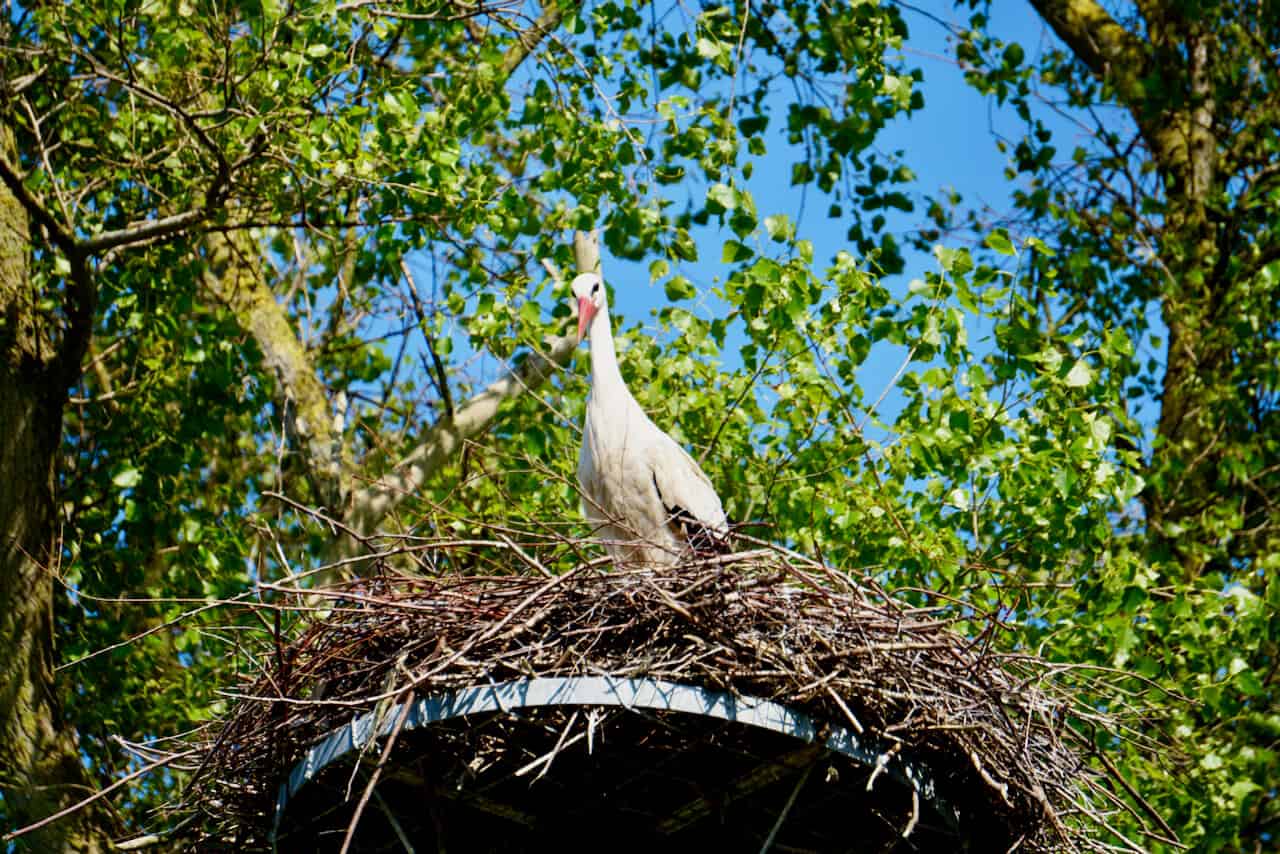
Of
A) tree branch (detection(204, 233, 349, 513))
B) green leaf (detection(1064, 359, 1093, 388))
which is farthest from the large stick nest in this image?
tree branch (detection(204, 233, 349, 513))

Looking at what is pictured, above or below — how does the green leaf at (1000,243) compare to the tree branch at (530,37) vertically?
below

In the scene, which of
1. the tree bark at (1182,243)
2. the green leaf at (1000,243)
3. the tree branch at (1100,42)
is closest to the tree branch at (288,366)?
the green leaf at (1000,243)

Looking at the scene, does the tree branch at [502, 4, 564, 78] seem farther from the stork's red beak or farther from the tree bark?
the tree bark

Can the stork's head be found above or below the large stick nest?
above

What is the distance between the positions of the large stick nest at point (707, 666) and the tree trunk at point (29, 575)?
91.5 inches

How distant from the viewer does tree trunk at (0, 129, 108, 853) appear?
6.95 meters

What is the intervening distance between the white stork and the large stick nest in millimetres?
1600

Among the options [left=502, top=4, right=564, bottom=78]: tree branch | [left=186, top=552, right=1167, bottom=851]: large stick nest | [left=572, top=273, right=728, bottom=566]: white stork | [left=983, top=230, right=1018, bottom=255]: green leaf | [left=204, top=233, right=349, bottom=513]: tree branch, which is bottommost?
[left=186, top=552, right=1167, bottom=851]: large stick nest

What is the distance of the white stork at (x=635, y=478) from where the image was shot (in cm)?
656

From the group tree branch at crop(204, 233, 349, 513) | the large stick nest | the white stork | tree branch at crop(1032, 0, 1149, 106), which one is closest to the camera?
the large stick nest

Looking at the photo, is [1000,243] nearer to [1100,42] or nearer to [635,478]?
[635,478]

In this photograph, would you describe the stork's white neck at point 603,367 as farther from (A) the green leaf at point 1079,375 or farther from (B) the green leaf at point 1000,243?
(A) the green leaf at point 1079,375

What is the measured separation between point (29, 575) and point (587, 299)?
3.03 metres

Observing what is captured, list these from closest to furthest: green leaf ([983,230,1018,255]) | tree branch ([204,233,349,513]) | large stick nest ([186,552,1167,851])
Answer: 1. large stick nest ([186,552,1167,851])
2. green leaf ([983,230,1018,255])
3. tree branch ([204,233,349,513])
